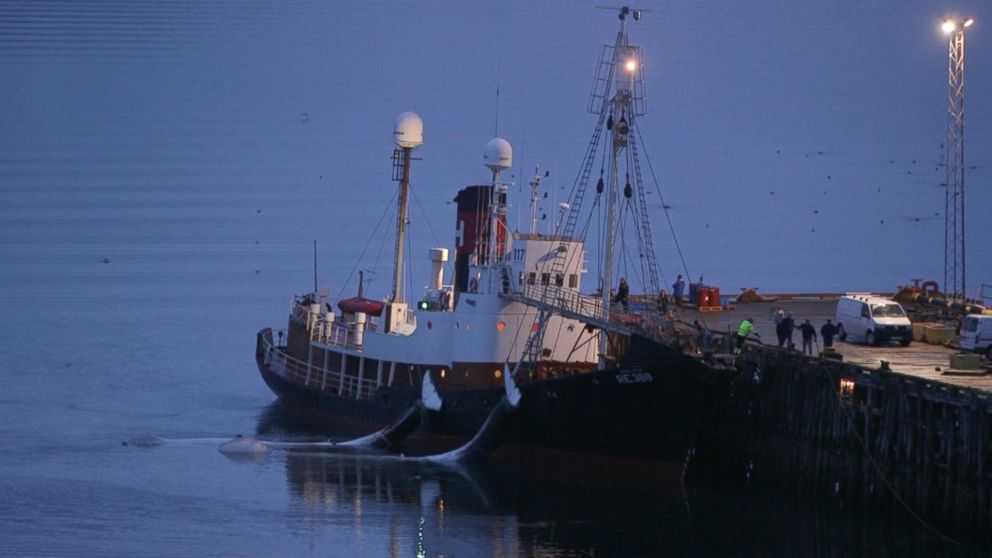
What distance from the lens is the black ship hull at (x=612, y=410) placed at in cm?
3416

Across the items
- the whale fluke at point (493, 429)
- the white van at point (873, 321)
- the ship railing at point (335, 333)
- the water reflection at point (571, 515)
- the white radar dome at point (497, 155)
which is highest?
the white radar dome at point (497, 155)

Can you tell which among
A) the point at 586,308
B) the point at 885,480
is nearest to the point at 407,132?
the point at 586,308

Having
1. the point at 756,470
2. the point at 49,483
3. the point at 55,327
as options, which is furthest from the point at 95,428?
the point at 55,327

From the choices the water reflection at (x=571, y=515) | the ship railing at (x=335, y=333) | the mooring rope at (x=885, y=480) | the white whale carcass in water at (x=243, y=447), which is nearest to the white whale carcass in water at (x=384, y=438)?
the white whale carcass in water at (x=243, y=447)

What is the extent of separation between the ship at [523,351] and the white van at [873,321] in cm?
497

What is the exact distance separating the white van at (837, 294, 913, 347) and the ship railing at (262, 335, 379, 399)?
13658 millimetres

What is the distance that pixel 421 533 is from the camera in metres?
31.2

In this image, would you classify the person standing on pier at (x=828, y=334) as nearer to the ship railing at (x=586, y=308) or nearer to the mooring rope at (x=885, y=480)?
the ship railing at (x=586, y=308)

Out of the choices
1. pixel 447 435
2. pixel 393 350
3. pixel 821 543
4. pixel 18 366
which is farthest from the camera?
pixel 18 366

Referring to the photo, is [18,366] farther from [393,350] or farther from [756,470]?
[756,470]

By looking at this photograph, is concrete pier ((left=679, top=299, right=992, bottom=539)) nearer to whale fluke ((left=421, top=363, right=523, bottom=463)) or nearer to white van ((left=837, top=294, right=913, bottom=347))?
white van ((left=837, top=294, right=913, bottom=347))

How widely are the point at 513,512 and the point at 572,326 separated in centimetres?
757

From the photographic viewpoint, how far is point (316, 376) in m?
46.8

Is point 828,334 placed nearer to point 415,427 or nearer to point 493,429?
point 493,429
